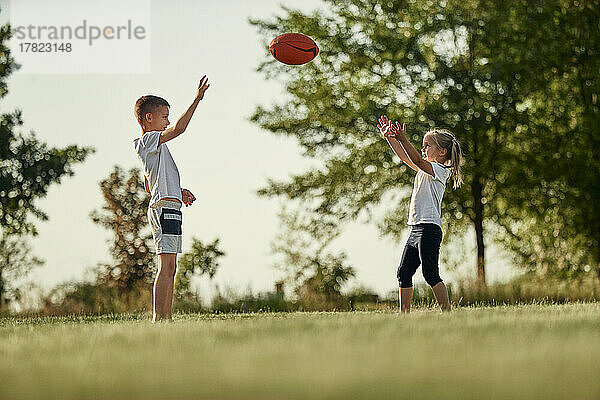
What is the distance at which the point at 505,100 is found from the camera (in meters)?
17.5

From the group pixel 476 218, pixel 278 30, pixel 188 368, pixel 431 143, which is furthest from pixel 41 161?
pixel 188 368

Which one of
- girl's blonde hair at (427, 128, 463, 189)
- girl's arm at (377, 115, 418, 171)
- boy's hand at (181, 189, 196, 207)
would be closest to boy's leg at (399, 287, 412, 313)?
girl's blonde hair at (427, 128, 463, 189)

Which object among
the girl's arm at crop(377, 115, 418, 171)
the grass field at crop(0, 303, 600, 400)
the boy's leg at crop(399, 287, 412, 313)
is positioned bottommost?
the grass field at crop(0, 303, 600, 400)

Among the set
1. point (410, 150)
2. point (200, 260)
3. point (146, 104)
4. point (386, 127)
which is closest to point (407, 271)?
point (410, 150)

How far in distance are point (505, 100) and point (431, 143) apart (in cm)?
1008

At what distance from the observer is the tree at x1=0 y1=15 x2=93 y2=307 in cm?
1680

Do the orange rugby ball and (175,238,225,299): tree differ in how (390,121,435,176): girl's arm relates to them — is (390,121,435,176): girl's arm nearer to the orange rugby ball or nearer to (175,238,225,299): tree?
the orange rugby ball

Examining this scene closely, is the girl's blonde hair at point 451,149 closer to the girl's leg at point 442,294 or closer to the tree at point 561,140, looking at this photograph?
the girl's leg at point 442,294

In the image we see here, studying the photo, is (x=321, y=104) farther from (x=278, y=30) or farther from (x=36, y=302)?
(x=36, y=302)

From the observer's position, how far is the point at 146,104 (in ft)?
24.4

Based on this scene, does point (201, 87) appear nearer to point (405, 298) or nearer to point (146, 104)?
point (146, 104)

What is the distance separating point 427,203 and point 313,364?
4.57m

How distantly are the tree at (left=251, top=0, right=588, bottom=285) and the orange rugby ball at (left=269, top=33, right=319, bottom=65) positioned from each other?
22.0 feet

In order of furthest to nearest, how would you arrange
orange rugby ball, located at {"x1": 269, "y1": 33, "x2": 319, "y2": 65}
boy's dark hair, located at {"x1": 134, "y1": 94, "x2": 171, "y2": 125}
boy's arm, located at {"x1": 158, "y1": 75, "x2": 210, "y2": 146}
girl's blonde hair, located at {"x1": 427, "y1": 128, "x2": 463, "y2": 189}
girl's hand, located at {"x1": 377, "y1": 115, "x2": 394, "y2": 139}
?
orange rugby ball, located at {"x1": 269, "y1": 33, "x2": 319, "y2": 65}, girl's blonde hair, located at {"x1": 427, "y1": 128, "x2": 463, "y2": 189}, girl's hand, located at {"x1": 377, "y1": 115, "x2": 394, "y2": 139}, boy's dark hair, located at {"x1": 134, "y1": 94, "x2": 171, "y2": 125}, boy's arm, located at {"x1": 158, "y1": 75, "x2": 210, "y2": 146}
